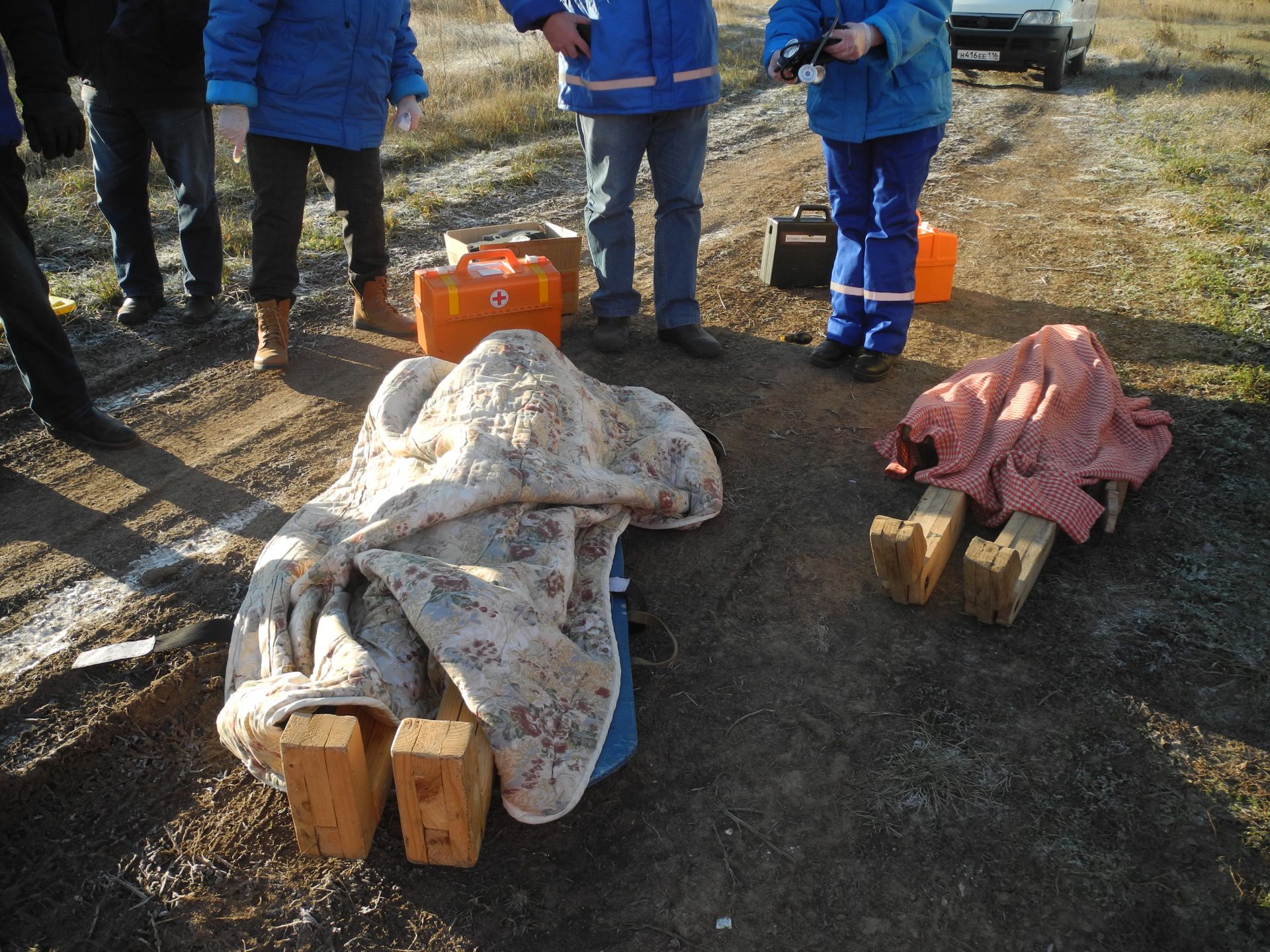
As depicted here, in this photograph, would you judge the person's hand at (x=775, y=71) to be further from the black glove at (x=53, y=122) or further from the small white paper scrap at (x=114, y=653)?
the small white paper scrap at (x=114, y=653)

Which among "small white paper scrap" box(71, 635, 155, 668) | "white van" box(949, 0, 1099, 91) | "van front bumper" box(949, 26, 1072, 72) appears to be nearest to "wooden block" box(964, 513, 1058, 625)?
"small white paper scrap" box(71, 635, 155, 668)

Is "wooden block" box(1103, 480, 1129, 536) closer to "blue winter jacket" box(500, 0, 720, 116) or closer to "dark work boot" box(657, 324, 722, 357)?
"dark work boot" box(657, 324, 722, 357)

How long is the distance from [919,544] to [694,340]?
A: 6.59 feet

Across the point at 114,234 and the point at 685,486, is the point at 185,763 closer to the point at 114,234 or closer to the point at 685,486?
the point at 685,486

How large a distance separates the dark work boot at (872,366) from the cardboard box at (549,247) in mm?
1402

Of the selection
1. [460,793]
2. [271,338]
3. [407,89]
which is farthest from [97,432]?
[460,793]

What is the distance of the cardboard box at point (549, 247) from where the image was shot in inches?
175

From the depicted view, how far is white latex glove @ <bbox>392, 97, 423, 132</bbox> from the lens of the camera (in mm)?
4125

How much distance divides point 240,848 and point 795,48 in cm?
321

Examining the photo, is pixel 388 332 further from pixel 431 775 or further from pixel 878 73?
pixel 431 775

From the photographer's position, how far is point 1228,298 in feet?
15.7

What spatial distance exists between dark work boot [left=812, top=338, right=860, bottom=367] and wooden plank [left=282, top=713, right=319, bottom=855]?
296 centimetres

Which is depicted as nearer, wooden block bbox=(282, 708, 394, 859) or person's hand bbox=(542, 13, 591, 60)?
wooden block bbox=(282, 708, 394, 859)

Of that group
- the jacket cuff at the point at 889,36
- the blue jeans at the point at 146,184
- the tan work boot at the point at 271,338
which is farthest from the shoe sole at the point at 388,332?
the jacket cuff at the point at 889,36
